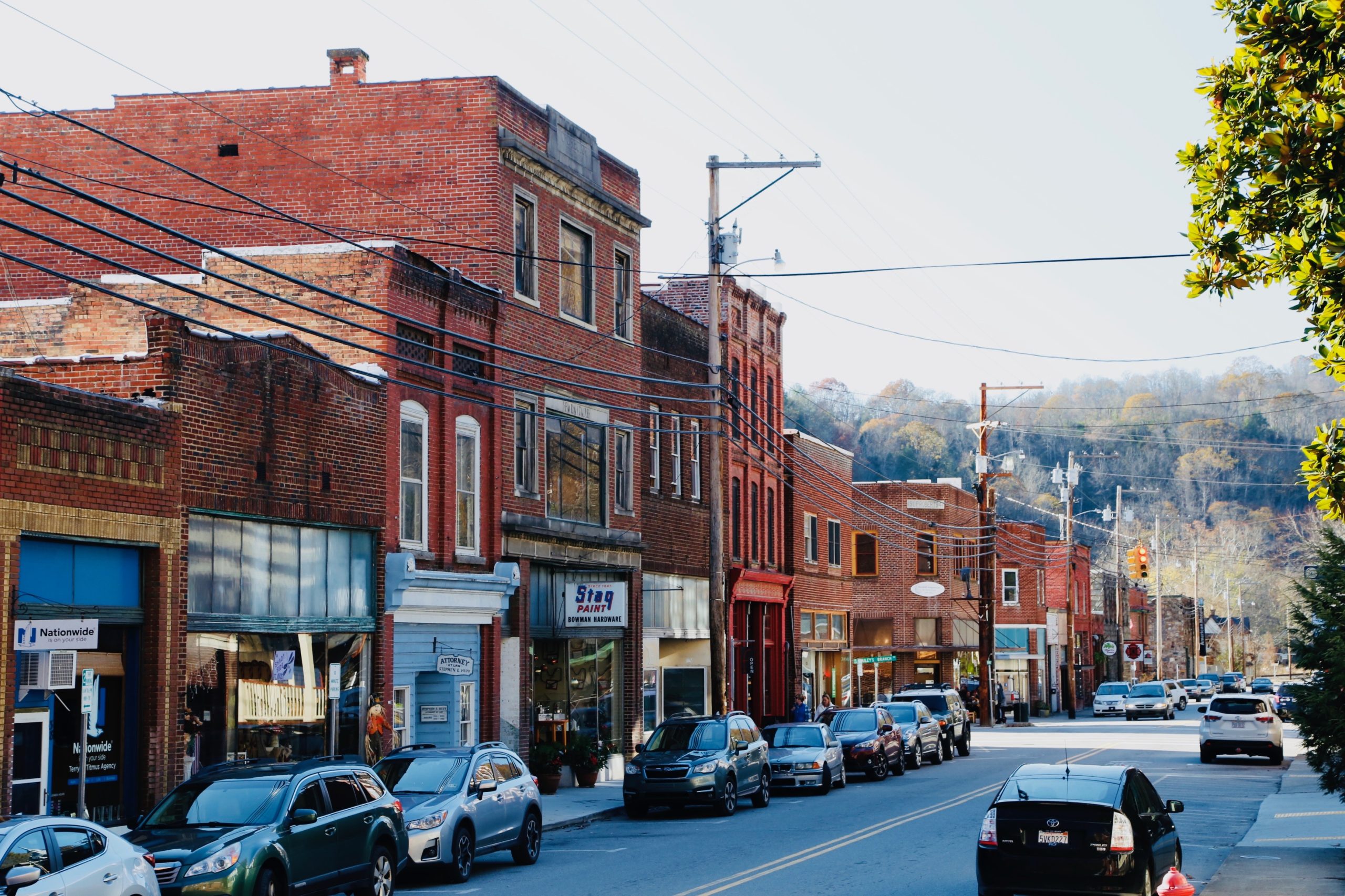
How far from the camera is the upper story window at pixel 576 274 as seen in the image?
112 feet

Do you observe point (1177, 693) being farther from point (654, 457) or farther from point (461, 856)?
point (461, 856)

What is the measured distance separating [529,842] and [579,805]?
7820 mm

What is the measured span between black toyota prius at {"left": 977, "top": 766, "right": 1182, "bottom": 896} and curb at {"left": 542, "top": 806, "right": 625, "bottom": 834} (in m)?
10.5

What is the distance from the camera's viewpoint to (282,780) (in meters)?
15.8

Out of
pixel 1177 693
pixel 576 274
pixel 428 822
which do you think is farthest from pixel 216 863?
pixel 1177 693

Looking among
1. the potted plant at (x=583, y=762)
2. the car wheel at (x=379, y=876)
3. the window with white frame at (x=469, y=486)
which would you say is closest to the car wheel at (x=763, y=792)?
the potted plant at (x=583, y=762)

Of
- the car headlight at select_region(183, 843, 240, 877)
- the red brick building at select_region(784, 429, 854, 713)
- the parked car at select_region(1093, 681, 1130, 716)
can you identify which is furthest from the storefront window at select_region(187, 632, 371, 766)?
the parked car at select_region(1093, 681, 1130, 716)

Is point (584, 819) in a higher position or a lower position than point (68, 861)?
lower

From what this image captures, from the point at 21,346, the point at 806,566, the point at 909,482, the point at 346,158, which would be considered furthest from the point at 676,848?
the point at 909,482

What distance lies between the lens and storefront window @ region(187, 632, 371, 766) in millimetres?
22500

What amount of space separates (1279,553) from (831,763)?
428 feet

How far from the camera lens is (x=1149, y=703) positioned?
7250cm

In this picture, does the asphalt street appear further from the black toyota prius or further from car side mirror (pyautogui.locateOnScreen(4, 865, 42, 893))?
car side mirror (pyautogui.locateOnScreen(4, 865, 42, 893))

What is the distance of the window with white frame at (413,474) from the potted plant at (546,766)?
5.06 m
